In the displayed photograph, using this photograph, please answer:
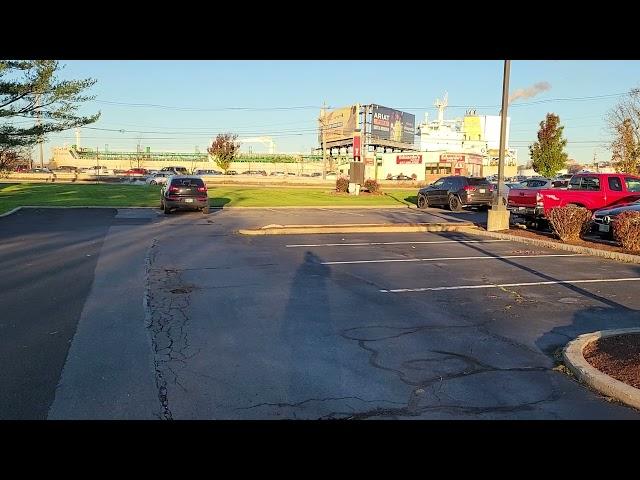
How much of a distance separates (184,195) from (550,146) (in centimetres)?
2857

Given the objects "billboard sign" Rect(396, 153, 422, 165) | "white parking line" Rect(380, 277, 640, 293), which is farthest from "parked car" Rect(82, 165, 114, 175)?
"white parking line" Rect(380, 277, 640, 293)

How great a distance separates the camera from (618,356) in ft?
18.7

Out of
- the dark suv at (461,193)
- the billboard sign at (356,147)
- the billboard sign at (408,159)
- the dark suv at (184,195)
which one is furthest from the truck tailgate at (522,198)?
the billboard sign at (408,159)

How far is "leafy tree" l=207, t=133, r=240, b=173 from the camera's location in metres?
80.2

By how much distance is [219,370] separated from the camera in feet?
18.0

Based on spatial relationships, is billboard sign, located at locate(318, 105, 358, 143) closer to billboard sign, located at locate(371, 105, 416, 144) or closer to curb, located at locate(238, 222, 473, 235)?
billboard sign, located at locate(371, 105, 416, 144)

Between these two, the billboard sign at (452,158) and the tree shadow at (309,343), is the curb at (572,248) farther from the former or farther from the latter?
the billboard sign at (452,158)

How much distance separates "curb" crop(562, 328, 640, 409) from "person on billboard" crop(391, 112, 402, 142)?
9512 centimetres

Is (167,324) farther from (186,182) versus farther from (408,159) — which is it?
(408,159)

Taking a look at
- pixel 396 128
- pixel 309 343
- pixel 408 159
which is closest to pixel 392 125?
pixel 396 128
